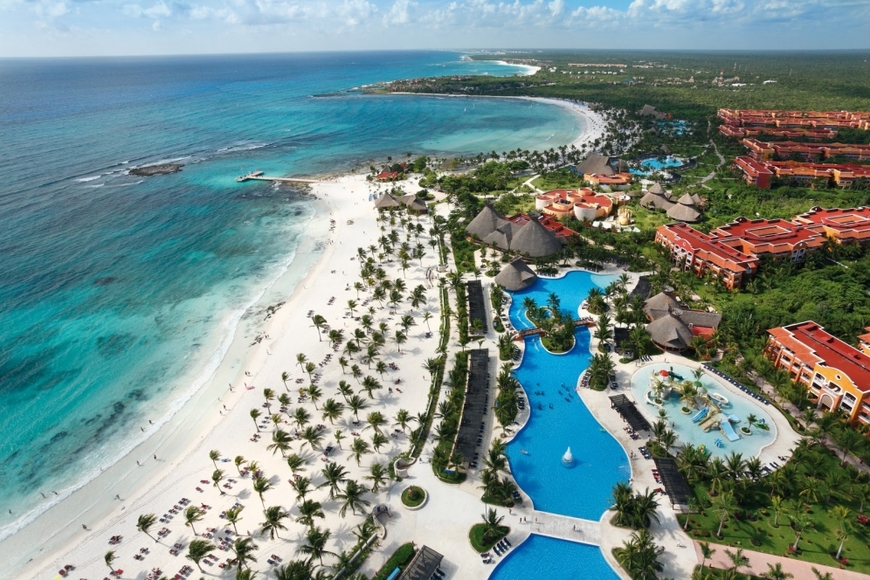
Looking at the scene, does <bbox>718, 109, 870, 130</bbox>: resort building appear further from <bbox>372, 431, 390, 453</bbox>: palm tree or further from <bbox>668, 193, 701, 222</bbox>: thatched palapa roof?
<bbox>372, 431, 390, 453</bbox>: palm tree

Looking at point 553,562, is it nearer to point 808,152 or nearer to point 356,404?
point 356,404

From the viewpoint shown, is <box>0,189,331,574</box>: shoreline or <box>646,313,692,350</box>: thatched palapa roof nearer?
<box>0,189,331,574</box>: shoreline

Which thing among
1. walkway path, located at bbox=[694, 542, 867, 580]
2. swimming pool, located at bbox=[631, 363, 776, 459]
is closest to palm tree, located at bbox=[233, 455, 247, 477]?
walkway path, located at bbox=[694, 542, 867, 580]

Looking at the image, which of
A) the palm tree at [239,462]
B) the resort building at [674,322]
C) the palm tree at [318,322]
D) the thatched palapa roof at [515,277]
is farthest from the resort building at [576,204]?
the palm tree at [239,462]

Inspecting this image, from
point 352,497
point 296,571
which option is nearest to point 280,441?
point 352,497

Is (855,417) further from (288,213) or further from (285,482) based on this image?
(288,213)

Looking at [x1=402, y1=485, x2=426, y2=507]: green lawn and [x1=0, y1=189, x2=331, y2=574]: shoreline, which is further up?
[x1=402, y1=485, x2=426, y2=507]: green lawn

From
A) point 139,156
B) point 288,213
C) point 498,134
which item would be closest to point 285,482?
point 288,213
